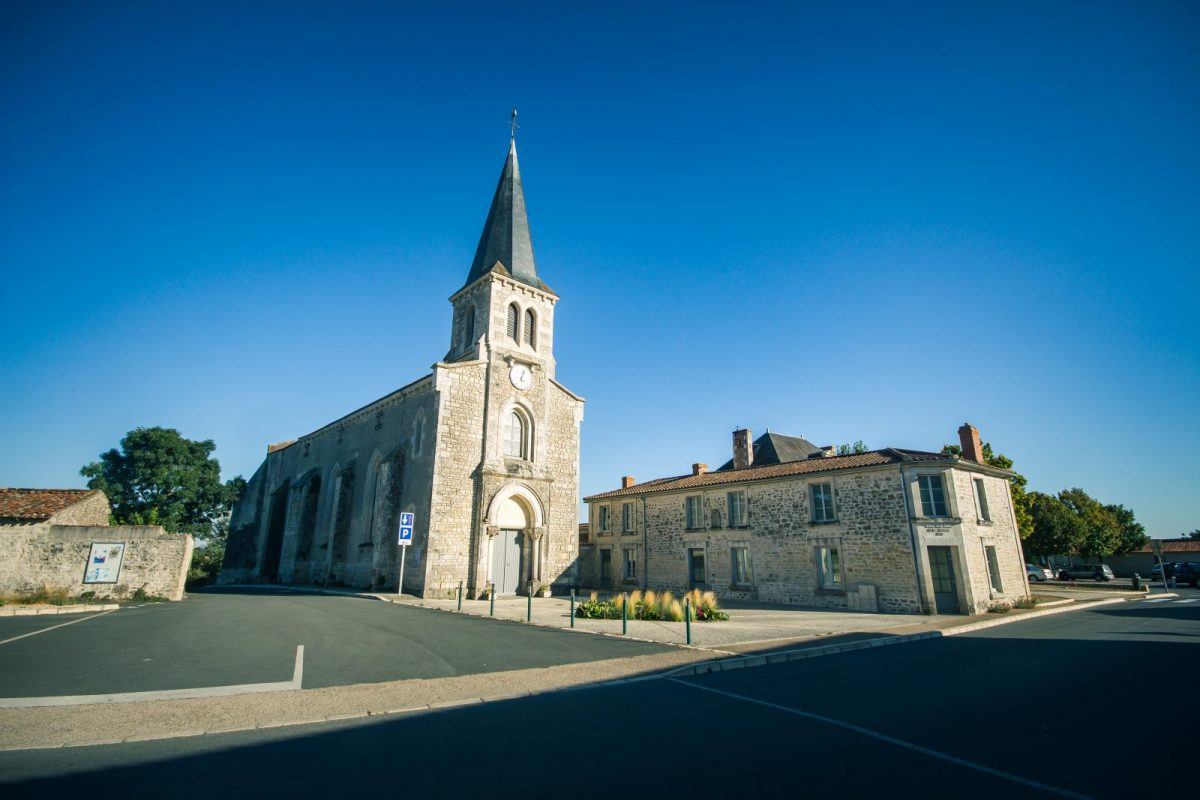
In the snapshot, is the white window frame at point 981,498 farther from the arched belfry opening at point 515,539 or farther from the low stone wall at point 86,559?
the low stone wall at point 86,559

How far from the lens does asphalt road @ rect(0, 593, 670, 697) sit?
22.1 feet

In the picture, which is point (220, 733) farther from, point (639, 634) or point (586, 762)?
point (639, 634)

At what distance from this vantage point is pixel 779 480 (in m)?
20.6

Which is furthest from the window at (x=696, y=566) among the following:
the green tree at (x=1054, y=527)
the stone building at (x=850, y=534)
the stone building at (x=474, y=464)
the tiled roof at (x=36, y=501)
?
the green tree at (x=1054, y=527)

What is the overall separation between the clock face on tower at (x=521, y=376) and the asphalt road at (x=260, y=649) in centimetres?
1147

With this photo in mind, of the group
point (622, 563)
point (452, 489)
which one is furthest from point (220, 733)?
point (622, 563)

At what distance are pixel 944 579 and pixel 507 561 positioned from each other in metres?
15.7

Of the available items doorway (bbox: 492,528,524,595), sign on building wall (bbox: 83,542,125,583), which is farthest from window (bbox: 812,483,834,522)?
sign on building wall (bbox: 83,542,125,583)

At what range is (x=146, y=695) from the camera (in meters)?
5.86

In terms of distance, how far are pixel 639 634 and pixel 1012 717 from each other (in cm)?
681

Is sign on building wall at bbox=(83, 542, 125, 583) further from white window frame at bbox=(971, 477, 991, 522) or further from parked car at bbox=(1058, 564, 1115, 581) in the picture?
parked car at bbox=(1058, 564, 1115, 581)

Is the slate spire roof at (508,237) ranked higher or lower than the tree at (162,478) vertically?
higher

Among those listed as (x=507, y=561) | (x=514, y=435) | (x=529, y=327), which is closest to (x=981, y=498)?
(x=507, y=561)

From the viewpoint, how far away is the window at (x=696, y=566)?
896 inches
